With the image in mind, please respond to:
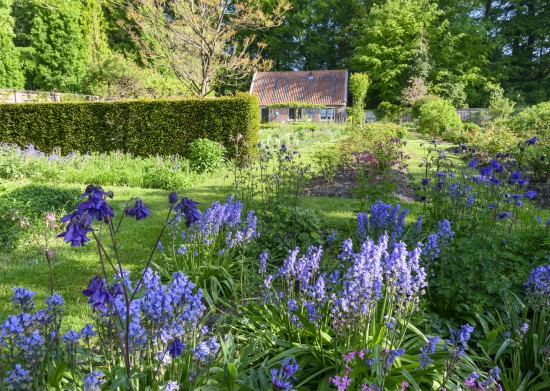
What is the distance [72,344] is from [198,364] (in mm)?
572

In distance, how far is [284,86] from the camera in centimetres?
3225

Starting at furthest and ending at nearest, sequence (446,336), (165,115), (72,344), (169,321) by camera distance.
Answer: (165,115) → (446,336) → (169,321) → (72,344)

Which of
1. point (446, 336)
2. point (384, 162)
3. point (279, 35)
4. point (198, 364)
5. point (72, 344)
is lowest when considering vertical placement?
point (446, 336)

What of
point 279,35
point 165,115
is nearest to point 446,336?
point 165,115

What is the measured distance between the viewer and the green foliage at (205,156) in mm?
9367

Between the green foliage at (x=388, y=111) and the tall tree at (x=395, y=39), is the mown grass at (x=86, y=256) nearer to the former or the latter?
the green foliage at (x=388, y=111)

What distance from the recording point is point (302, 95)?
103 ft

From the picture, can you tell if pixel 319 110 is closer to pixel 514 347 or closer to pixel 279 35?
pixel 279 35

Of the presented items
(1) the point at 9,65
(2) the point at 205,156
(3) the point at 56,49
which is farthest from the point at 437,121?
(1) the point at 9,65

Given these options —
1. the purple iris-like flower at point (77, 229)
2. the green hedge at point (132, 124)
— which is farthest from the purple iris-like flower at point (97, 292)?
the green hedge at point (132, 124)

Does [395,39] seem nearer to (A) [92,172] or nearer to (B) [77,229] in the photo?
(A) [92,172]

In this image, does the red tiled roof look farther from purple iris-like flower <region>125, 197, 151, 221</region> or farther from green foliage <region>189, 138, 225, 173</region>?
purple iris-like flower <region>125, 197, 151, 221</region>

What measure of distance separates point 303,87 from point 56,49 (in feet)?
67.1

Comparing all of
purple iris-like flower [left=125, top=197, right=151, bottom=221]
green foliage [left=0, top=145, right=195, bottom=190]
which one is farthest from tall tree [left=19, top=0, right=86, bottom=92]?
purple iris-like flower [left=125, top=197, right=151, bottom=221]
